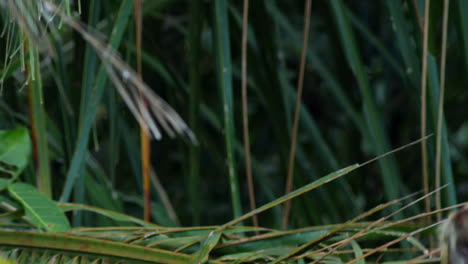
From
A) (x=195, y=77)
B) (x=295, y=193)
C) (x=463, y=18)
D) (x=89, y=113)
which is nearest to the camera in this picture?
(x=295, y=193)

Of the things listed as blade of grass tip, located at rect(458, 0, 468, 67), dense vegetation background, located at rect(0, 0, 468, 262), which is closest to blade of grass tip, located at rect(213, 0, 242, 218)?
dense vegetation background, located at rect(0, 0, 468, 262)

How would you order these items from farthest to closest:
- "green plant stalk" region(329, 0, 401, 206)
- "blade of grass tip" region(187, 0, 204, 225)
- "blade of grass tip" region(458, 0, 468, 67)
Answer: "blade of grass tip" region(187, 0, 204, 225), "green plant stalk" region(329, 0, 401, 206), "blade of grass tip" region(458, 0, 468, 67)

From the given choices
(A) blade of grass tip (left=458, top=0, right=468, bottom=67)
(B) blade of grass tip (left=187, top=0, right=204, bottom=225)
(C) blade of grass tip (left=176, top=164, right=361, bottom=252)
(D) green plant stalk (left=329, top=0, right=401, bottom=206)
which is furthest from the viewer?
(B) blade of grass tip (left=187, top=0, right=204, bottom=225)

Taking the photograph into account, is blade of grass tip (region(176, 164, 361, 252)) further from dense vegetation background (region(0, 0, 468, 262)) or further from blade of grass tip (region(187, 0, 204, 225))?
blade of grass tip (region(187, 0, 204, 225))

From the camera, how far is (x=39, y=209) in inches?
20.2

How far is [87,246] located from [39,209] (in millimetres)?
75

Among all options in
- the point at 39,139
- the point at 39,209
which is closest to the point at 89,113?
the point at 39,139

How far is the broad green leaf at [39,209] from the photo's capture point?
499 millimetres

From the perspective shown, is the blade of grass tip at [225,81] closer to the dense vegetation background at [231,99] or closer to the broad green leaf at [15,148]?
the dense vegetation background at [231,99]

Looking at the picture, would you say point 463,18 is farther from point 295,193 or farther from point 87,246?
point 87,246

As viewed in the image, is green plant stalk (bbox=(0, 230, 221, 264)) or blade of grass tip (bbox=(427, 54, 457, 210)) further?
blade of grass tip (bbox=(427, 54, 457, 210))

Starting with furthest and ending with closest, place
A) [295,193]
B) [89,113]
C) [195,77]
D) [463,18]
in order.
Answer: [195,77] < [89,113] < [463,18] < [295,193]

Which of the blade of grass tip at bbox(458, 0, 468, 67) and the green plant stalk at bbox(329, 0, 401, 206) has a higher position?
the blade of grass tip at bbox(458, 0, 468, 67)

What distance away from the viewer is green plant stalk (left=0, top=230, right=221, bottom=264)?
46cm
